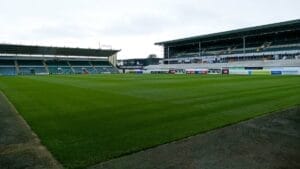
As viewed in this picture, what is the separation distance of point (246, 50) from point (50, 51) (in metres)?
67.6

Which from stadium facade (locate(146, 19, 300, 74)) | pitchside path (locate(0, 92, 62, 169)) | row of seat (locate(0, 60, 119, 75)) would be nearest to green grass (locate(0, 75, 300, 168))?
pitchside path (locate(0, 92, 62, 169))

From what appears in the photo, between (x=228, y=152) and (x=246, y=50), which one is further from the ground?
(x=246, y=50)

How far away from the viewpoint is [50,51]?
305ft

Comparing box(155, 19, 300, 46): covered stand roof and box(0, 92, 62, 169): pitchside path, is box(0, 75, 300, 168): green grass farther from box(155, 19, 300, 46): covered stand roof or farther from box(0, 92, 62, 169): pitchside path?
box(155, 19, 300, 46): covered stand roof

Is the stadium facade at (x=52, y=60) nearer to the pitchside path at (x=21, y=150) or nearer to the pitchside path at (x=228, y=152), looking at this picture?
the pitchside path at (x=21, y=150)

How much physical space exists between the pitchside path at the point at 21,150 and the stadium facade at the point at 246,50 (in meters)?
59.0

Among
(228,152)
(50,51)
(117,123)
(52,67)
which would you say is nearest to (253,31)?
(50,51)

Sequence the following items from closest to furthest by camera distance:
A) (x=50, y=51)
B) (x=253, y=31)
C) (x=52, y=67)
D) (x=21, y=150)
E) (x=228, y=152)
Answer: (x=228, y=152) < (x=21, y=150) < (x=253, y=31) < (x=50, y=51) < (x=52, y=67)

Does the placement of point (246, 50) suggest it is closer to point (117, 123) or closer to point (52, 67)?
point (52, 67)

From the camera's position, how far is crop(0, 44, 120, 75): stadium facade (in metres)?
86.9

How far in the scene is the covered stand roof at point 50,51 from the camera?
273 ft

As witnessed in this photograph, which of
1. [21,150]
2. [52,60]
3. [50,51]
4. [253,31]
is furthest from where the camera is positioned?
[52,60]

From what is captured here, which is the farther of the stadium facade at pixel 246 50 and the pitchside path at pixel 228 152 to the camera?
the stadium facade at pixel 246 50

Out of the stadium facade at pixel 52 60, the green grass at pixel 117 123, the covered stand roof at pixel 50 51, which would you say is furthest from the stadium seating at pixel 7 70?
the green grass at pixel 117 123
